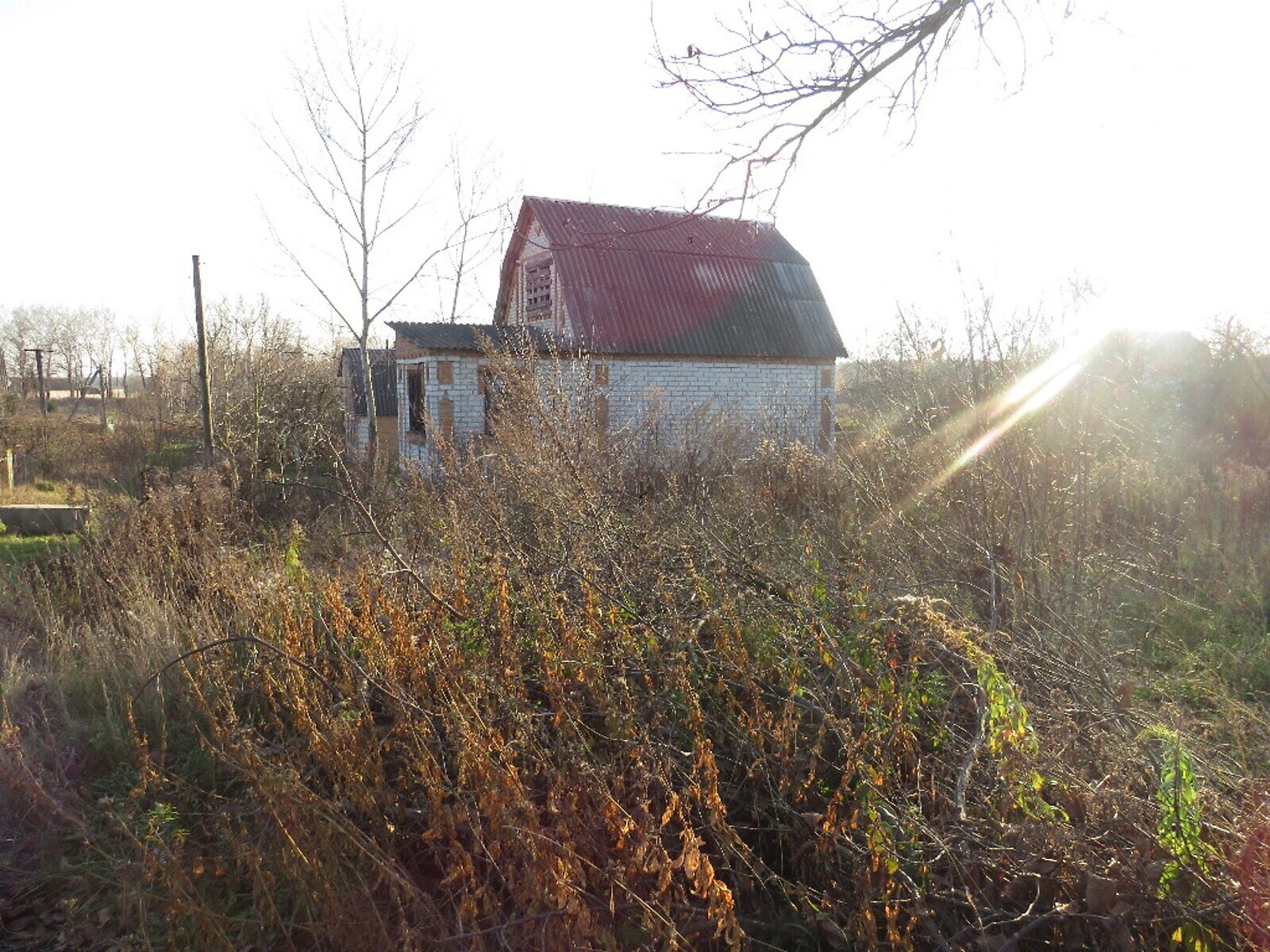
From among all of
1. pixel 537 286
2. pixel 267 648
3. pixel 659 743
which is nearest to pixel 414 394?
pixel 537 286

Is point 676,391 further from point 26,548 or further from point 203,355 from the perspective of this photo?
point 26,548

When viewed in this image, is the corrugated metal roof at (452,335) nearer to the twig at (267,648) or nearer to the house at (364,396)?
the house at (364,396)

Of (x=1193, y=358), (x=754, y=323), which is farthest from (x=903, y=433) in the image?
(x=1193, y=358)

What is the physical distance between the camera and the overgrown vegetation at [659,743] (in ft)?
8.09

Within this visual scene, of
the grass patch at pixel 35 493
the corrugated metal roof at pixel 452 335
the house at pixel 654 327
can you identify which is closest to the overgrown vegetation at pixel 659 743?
the corrugated metal roof at pixel 452 335

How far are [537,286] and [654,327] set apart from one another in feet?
9.17

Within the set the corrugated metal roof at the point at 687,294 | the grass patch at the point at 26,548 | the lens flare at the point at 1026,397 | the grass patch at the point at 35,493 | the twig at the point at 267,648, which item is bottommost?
the grass patch at the point at 26,548

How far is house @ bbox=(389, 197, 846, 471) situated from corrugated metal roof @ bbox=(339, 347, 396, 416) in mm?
4197

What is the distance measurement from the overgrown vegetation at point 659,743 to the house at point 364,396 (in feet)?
47.3

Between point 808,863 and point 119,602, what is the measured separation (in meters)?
5.40

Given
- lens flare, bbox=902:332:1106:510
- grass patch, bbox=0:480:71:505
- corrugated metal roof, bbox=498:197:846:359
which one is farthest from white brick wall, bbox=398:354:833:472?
lens flare, bbox=902:332:1106:510

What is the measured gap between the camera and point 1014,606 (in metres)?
4.16

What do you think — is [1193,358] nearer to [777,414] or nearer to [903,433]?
[777,414]

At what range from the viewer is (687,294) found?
17203 mm
